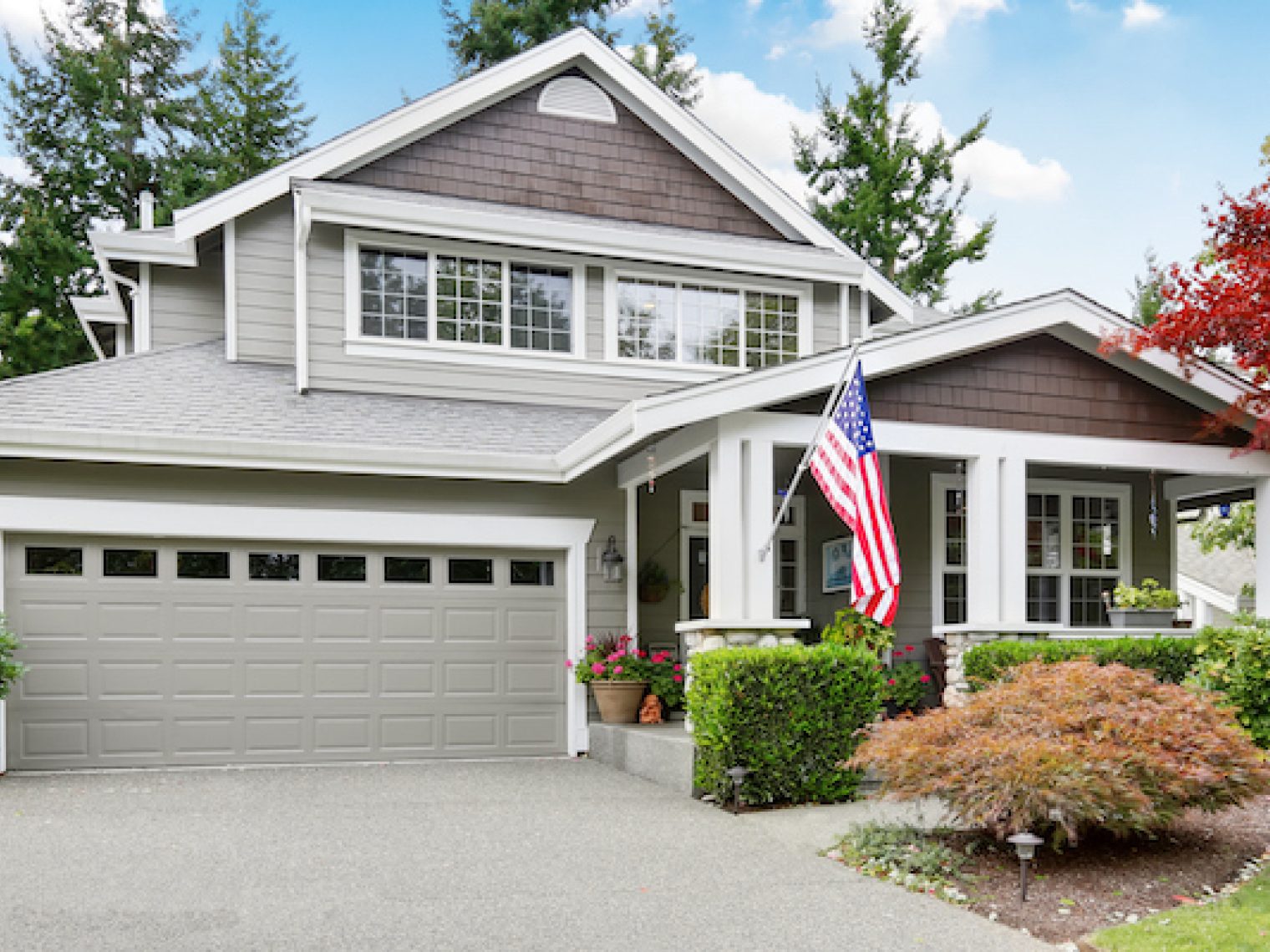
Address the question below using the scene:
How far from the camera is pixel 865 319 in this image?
13.6 m

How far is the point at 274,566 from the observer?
1004 cm

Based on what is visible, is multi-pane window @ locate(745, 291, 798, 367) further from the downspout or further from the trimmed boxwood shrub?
the trimmed boxwood shrub

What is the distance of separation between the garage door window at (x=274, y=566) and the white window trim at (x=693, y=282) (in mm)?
3943

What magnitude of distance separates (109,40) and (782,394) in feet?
69.9

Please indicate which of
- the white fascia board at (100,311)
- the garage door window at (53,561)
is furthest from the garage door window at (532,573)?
the white fascia board at (100,311)

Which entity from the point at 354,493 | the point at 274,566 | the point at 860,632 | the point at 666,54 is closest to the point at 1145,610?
the point at 860,632

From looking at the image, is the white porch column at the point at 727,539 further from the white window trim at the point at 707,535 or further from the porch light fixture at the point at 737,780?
the white window trim at the point at 707,535

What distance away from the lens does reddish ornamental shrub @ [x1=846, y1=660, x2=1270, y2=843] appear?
222 inches

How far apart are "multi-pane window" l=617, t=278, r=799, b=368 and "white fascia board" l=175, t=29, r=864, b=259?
3.55 feet

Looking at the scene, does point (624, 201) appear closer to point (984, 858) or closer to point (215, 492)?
point (215, 492)

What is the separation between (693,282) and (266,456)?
5.17m

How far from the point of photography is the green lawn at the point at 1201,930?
15.0 feet

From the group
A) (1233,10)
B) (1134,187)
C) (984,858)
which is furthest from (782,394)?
(1134,187)

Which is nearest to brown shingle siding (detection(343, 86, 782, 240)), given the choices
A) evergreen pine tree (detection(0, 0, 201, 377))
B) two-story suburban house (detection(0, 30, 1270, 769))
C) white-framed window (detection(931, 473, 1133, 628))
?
two-story suburban house (detection(0, 30, 1270, 769))
